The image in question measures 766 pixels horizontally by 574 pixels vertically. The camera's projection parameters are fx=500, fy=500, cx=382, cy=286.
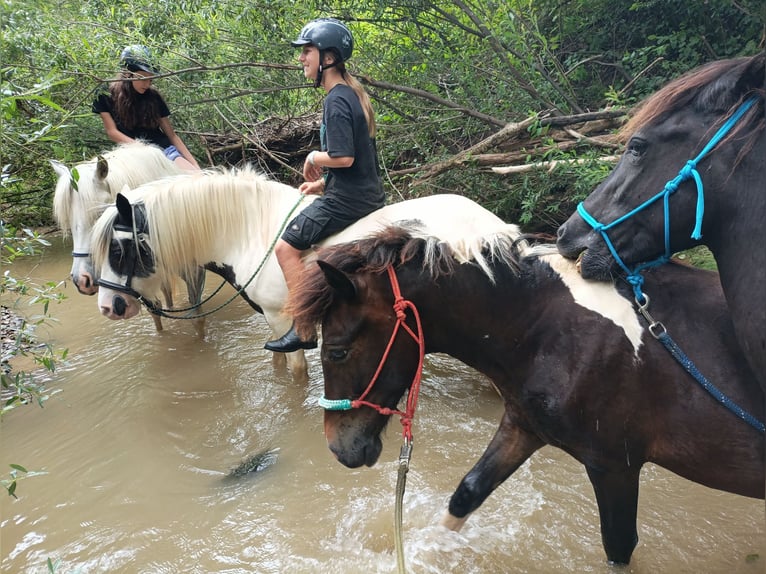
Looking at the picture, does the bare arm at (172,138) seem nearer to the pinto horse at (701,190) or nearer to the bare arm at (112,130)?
the bare arm at (112,130)

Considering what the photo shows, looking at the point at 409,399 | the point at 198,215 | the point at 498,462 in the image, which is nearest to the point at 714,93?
the point at 409,399

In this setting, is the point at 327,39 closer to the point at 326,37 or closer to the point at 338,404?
the point at 326,37

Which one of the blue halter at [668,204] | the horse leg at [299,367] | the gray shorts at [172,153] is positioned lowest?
the horse leg at [299,367]

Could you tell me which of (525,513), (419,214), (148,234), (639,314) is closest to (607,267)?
(639,314)

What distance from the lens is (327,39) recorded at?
276 centimetres

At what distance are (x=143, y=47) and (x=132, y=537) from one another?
154 inches

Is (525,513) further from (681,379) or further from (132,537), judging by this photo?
(132,537)

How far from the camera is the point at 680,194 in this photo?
1.48 m

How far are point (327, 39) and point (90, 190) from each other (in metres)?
2.40

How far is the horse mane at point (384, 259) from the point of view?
1768mm

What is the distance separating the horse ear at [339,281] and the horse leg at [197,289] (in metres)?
2.49

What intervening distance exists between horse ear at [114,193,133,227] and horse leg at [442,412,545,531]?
2.68m

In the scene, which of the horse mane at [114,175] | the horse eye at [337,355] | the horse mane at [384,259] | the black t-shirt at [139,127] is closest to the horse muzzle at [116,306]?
the horse mane at [114,175]

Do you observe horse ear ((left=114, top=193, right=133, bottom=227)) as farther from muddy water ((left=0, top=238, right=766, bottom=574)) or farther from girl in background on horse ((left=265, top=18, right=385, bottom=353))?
muddy water ((left=0, top=238, right=766, bottom=574))
